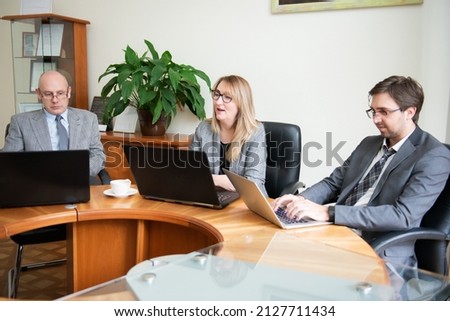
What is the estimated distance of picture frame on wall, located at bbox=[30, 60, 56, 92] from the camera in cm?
408

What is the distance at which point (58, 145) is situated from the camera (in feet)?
8.92

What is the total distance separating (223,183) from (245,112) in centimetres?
49

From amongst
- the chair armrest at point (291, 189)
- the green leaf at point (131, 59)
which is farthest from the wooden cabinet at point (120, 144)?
the chair armrest at point (291, 189)

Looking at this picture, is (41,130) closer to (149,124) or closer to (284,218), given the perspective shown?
(149,124)

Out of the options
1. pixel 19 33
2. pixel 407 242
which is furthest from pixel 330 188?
pixel 19 33

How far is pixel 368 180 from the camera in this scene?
1.95 m

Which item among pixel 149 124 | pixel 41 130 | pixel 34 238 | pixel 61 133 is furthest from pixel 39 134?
pixel 149 124

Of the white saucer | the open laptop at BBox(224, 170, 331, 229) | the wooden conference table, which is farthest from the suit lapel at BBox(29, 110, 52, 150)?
the open laptop at BBox(224, 170, 331, 229)

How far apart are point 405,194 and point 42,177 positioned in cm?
144

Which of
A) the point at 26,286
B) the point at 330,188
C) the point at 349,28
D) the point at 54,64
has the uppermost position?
the point at 349,28

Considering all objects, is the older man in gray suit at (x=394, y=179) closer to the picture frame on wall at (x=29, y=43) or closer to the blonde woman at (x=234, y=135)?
the blonde woman at (x=234, y=135)

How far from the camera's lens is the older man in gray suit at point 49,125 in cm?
260

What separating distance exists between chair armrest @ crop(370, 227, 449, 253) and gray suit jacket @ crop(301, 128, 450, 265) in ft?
Answer: 0.09
